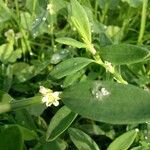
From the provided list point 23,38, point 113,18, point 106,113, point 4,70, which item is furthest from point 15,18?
point 106,113

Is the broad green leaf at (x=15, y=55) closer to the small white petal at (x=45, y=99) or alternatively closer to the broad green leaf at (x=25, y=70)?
the broad green leaf at (x=25, y=70)

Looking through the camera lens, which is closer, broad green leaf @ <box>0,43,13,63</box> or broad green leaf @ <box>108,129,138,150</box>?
broad green leaf @ <box>108,129,138,150</box>

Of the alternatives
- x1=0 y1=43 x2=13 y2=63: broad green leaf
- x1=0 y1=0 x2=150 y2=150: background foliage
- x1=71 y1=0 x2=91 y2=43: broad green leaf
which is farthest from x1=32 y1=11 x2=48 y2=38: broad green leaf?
x1=71 y1=0 x2=91 y2=43: broad green leaf

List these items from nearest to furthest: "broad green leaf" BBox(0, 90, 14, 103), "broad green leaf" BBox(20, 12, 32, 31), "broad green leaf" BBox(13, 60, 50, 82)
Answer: "broad green leaf" BBox(0, 90, 14, 103) → "broad green leaf" BBox(13, 60, 50, 82) → "broad green leaf" BBox(20, 12, 32, 31)

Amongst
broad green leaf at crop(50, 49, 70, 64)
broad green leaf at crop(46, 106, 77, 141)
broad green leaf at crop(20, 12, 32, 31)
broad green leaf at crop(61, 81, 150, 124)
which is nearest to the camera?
broad green leaf at crop(61, 81, 150, 124)

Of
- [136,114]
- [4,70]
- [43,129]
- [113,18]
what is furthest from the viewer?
[113,18]

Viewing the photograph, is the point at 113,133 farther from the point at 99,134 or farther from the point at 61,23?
the point at 61,23

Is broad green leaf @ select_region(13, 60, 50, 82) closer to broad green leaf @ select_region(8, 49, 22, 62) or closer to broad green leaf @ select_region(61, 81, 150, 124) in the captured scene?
broad green leaf @ select_region(8, 49, 22, 62)

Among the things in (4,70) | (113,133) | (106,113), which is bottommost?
Answer: (113,133)
